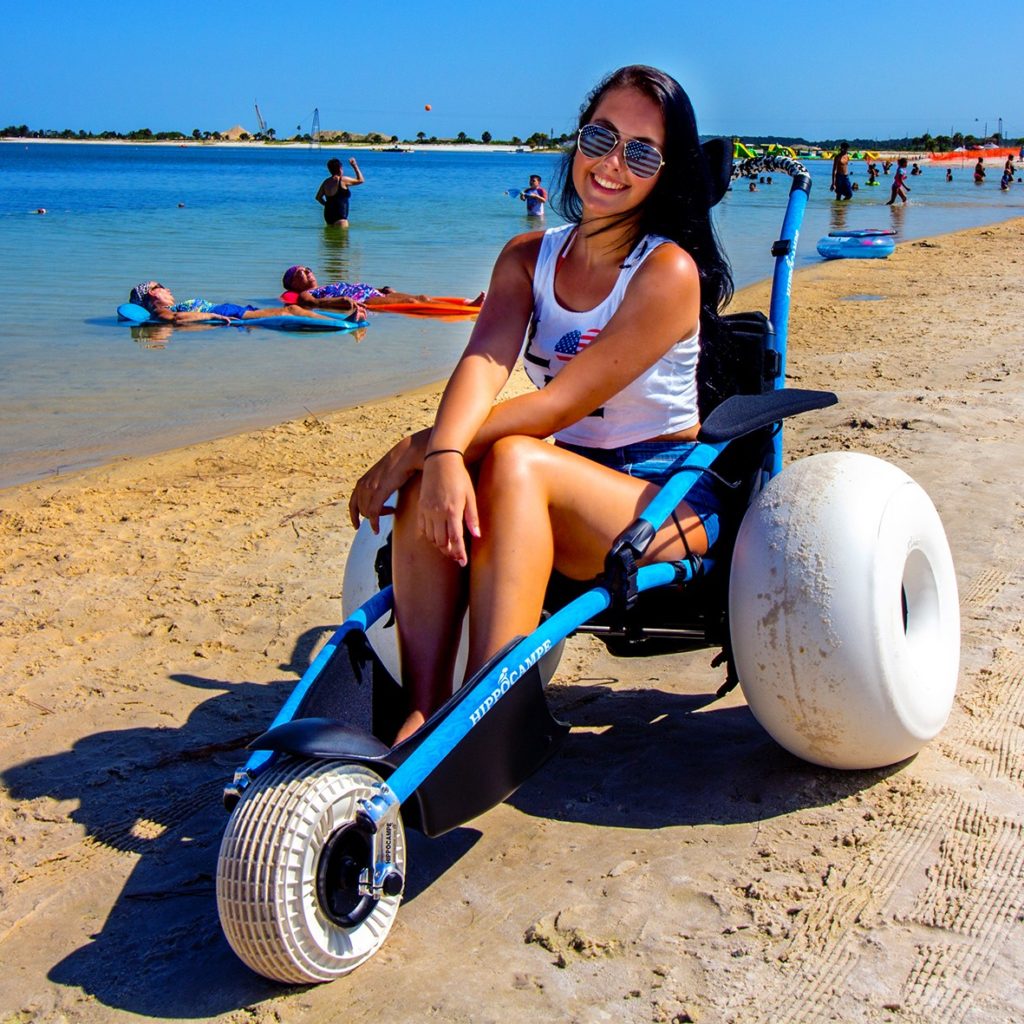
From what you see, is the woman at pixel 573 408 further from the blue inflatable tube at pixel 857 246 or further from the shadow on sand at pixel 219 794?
the blue inflatable tube at pixel 857 246

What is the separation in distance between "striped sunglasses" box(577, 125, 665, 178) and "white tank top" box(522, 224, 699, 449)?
6.7 inches

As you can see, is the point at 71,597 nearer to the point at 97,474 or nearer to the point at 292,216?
the point at 97,474

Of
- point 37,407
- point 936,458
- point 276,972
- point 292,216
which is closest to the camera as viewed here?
point 276,972

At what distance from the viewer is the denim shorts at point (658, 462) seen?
9.62ft

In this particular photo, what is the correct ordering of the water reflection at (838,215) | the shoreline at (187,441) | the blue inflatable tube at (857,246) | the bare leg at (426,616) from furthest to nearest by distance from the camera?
the water reflection at (838,215), the blue inflatable tube at (857,246), the shoreline at (187,441), the bare leg at (426,616)

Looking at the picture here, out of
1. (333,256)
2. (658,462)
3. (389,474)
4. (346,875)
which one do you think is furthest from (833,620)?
(333,256)

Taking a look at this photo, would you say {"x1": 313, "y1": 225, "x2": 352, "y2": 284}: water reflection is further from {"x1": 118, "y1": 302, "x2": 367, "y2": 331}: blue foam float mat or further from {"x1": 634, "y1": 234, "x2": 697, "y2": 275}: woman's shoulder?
{"x1": 634, "y1": 234, "x2": 697, "y2": 275}: woman's shoulder

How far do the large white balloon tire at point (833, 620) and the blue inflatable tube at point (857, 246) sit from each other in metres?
15.1

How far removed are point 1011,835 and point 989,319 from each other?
8.37m

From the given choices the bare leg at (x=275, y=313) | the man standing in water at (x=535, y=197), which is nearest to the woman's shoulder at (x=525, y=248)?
the bare leg at (x=275, y=313)

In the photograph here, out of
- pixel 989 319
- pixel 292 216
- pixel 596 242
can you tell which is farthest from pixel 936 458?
pixel 292 216

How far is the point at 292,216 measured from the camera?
86.4 ft

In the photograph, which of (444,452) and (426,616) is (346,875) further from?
(444,452)

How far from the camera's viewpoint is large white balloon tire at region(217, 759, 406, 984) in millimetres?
2068
